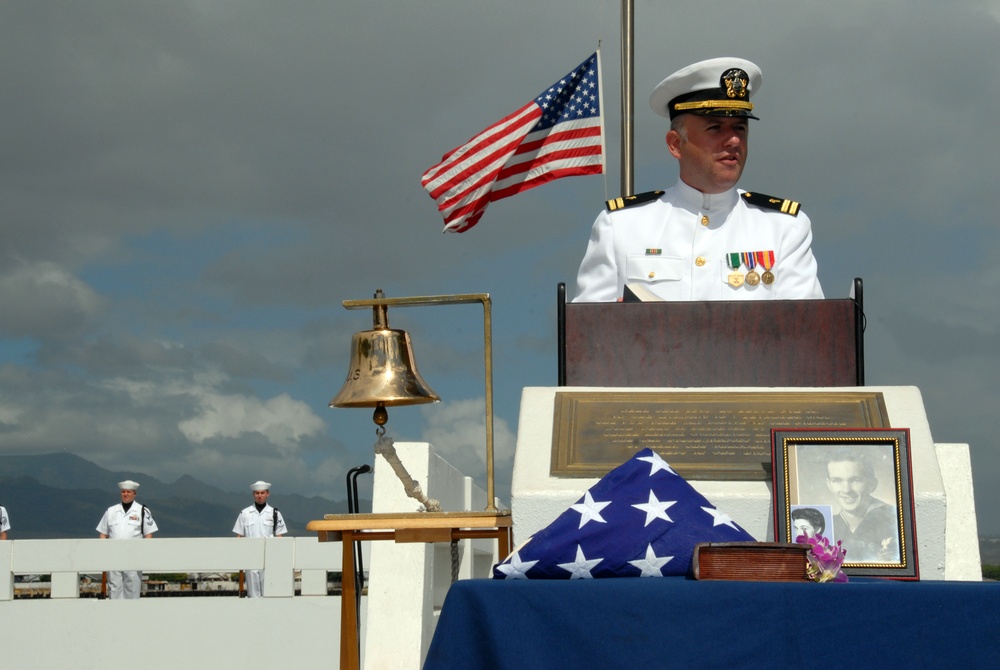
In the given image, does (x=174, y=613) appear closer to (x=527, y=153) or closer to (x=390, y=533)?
(x=527, y=153)

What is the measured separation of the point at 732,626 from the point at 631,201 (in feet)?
9.93

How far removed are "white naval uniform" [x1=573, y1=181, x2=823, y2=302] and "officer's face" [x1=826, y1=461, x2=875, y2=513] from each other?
69.5 inches

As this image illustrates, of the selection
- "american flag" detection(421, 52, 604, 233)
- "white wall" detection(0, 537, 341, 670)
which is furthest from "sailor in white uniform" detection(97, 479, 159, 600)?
"american flag" detection(421, 52, 604, 233)

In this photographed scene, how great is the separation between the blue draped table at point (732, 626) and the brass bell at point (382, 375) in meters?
1.40

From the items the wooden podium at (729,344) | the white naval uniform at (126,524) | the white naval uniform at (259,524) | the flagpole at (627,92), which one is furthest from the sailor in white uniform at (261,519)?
the wooden podium at (729,344)

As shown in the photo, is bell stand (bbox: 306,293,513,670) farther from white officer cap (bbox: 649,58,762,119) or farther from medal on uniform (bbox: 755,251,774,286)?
white officer cap (bbox: 649,58,762,119)

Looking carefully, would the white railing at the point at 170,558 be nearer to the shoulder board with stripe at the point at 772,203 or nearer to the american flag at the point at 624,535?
the shoulder board with stripe at the point at 772,203

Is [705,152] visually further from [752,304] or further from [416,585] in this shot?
[416,585]

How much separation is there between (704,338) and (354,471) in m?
1.36

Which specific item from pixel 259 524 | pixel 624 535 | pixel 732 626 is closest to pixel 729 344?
pixel 624 535

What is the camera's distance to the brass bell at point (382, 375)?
4.11 metres

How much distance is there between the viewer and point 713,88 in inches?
207

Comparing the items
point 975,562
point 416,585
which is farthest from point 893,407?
point 416,585

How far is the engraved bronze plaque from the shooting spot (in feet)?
12.8
